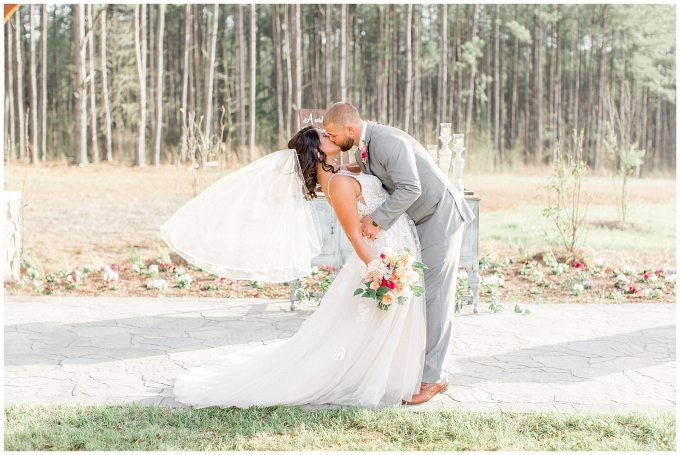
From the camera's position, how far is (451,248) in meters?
4.21

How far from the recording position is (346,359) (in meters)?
4.03

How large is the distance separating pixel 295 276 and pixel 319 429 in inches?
49.2

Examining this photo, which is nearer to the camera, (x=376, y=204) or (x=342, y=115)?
(x=342, y=115)

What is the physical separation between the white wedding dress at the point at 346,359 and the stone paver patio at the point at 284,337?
10.5 inches

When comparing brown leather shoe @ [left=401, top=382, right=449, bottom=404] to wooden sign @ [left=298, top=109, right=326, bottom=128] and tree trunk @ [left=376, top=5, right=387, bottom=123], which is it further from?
tree trunk @ [left=376, top=5, right=387, bottom=123]

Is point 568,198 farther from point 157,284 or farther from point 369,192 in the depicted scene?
point 369,192

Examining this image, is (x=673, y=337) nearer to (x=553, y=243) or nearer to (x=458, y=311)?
(x=458, y=311)

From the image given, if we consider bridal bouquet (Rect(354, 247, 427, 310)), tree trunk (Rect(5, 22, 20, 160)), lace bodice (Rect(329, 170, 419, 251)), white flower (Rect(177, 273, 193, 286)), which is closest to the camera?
bridal bouquet (Rect(354, 247, 427, 310))

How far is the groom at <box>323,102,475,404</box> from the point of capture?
12.9 ft

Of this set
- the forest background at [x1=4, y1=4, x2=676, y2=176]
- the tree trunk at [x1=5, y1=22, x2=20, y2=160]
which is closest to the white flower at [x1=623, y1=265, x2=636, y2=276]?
the forest background at [x1=4, y1=4, x2=676, y2=176]

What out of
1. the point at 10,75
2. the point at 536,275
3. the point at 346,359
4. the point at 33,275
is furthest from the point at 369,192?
the point at 10,75

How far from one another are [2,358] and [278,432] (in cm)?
241

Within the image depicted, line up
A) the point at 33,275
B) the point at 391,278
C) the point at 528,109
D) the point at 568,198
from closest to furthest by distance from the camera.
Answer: the point at 391,278 < the point at 33,275 < the point at 568,198 < the point at 528,109

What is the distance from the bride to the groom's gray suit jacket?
0.09 metres
